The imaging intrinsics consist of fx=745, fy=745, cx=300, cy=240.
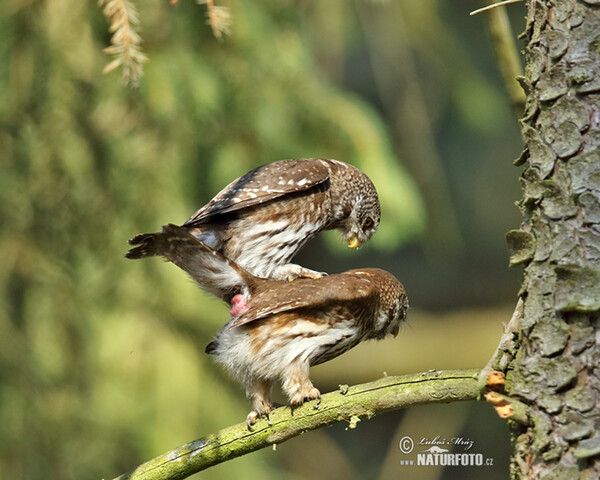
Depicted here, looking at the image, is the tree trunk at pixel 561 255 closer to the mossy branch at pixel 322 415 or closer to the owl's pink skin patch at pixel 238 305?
the mossy branch at pixel 322 415

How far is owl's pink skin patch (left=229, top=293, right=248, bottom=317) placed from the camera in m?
2.96

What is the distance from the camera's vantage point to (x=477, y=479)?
22.0 feet

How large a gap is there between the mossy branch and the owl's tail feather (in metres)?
0.68

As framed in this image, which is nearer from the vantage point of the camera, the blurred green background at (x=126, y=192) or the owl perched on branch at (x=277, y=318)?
the owl perched on branch at (x=277, y=318)

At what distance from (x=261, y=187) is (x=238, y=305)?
1.75 ft

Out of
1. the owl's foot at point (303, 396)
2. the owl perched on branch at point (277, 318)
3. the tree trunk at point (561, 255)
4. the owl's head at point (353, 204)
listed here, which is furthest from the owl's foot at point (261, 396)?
the tree trunk at point (561, 255)

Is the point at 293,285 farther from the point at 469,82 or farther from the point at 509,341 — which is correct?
the point at 469,82

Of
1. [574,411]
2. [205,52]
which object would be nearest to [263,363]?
[574,411]

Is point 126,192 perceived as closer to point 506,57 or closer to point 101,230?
point 101,230

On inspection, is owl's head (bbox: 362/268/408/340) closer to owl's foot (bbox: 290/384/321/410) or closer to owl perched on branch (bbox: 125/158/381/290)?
owl perched on branch (bbox: 125/158/381/290)

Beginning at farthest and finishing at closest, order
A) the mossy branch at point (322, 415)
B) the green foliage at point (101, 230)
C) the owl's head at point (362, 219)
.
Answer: the green foliage at point (101, 230) < the owl's head at point (362, 219) < the mossy branch at point (322, 415)

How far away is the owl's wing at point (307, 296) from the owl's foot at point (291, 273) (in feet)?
0.71

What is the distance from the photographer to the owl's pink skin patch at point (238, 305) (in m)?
2.96

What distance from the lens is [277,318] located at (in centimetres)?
284
